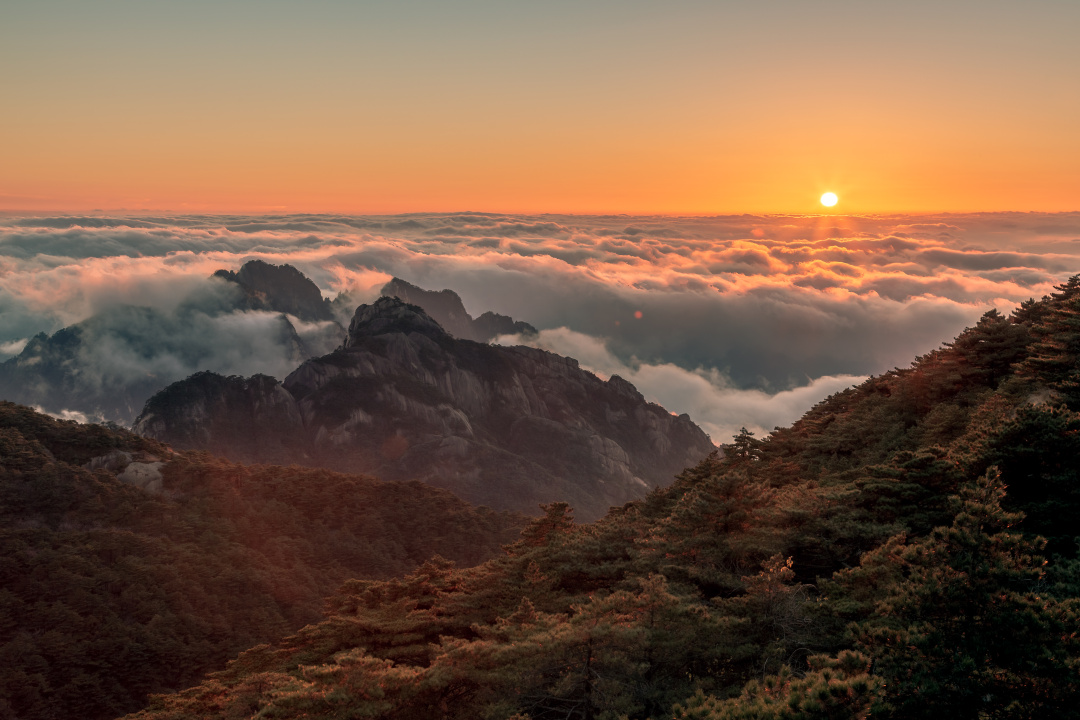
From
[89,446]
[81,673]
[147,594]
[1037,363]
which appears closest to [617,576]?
[1037,363]

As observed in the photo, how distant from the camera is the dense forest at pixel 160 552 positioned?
5462 cm

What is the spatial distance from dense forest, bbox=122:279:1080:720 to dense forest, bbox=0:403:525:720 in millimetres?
22806

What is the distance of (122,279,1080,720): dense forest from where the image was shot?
15375 mm

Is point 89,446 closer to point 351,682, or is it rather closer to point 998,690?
point 351,682

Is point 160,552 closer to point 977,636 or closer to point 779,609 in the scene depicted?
point 779,609

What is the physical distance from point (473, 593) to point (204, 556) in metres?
52.7

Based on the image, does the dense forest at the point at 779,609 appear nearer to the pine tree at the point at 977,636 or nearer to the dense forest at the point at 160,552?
the pine tree at the point at 977,636

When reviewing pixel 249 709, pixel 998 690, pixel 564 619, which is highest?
pixel 998 690

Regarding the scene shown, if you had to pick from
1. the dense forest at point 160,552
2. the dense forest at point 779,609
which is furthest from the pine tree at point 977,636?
the dense forest at point 160,552

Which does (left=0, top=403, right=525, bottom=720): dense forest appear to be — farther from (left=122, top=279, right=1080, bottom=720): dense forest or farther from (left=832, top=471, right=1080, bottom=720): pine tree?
(left=832, top=471, right=1080, bottom=720): pine tree

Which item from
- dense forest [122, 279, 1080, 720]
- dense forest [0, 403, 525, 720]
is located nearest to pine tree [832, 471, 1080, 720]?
dense forest [122, 279, 1080, 720]

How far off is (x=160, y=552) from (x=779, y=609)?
2817 inches

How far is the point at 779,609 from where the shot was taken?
945 inches

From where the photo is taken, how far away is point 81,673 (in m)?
52.9
